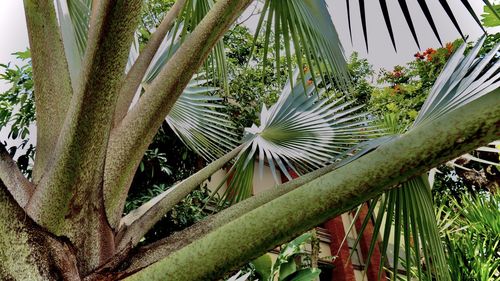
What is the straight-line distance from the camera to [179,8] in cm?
224

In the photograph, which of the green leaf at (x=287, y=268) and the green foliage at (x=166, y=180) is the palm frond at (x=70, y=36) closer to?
the green foliage at (x=166, y=180)

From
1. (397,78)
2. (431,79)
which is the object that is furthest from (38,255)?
(397,78)

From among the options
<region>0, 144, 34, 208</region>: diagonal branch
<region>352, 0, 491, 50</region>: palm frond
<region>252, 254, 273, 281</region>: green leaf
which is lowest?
<region>252, 254, 273, 281</region>: green leaf

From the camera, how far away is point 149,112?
1.52 meters

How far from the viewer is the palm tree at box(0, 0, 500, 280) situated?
0.84m

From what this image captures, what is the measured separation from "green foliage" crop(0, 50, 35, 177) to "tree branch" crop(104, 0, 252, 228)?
3.62 meters

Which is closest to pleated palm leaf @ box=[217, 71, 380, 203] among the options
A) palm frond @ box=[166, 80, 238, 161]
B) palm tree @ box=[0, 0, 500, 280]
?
palm frond @ box=[166, 80, 238, 161]

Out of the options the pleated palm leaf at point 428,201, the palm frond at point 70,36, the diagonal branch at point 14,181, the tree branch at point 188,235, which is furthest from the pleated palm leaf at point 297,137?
the diagonal branch at point 14,181

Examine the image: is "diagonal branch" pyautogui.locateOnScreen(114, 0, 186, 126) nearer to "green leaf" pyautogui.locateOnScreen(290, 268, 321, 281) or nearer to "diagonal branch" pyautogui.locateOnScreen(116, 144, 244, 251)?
"diagonal branch" pyautogui.locateOnScreen(116, 144, 244, 251)

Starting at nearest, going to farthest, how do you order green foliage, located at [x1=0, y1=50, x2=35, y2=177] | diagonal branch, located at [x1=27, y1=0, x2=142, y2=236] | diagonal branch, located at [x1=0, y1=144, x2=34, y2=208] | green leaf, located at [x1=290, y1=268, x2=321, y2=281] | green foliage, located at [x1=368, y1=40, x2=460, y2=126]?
1. diagonal branch, located at [x1=27, y1=0, x2=142, y2=236]
2. diagonal branch, located at [x1=0, y1=144, x2=34, y2=208]
3. green leaf, located at [x1=290, y1=268, x2=321, y2=281]
4. green foliage, located at [x1=0, y1=50, x2=35, y2=177]
5. green foliage, located at [x1=368, y1=40, x2=460, y2=126]

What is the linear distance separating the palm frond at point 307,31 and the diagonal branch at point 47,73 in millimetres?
747

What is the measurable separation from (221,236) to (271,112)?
222cm

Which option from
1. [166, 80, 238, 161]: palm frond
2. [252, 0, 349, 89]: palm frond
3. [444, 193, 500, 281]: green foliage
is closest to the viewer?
[252, 0, 349, 89]: palm frond

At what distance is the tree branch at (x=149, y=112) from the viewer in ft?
4.72
